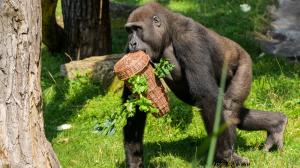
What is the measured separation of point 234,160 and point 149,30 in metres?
1.19

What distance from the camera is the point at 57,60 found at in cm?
835

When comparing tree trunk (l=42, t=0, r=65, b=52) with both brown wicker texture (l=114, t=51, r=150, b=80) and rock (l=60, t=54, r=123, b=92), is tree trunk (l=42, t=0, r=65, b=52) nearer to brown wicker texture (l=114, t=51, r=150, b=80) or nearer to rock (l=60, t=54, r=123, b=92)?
rock (l=60, t=54, r=123, b=92)

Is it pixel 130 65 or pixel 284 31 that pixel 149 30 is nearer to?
pixel 130 65

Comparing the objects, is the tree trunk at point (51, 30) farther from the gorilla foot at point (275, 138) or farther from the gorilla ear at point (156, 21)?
the gorilla foot at point (275, 138)

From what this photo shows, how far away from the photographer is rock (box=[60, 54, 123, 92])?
6.87 meters

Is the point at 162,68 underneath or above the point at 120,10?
above

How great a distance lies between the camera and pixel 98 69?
22.9ft

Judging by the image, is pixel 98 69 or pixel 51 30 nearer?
pixel 98 69

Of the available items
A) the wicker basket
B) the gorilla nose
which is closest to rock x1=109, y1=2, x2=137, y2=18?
the gorilla nose

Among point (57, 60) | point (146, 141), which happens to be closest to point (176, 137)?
point (146, 141)

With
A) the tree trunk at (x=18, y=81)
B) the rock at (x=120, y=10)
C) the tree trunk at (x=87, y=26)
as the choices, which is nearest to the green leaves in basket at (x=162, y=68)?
the tree trunk at (x=18, y=81)

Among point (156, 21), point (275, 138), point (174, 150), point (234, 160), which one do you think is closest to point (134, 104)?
point (156, 21)

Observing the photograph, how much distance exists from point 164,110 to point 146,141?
54.3 inches

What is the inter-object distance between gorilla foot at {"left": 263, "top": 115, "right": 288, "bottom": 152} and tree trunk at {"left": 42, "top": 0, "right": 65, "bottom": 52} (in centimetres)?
373
